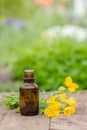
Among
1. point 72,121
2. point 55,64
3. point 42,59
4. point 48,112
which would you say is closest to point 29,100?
point 48,112

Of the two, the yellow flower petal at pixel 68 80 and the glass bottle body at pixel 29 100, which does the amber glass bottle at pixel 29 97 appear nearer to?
the glass bottle body at pixel 29 100

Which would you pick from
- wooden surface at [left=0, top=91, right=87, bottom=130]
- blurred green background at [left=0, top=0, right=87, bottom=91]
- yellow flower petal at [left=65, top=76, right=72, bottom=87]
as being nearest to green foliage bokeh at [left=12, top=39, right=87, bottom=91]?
blurred green background at [left=0, top=0, right=87, bottom=91]

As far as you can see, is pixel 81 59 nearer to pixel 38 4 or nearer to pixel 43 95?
pixel 43 95

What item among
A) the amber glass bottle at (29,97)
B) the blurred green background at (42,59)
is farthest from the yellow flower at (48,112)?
the blurred green background at (42,59)

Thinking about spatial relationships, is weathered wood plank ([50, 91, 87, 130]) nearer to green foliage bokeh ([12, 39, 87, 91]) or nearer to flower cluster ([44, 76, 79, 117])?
flower cluster ([44, 76, 79, 117])

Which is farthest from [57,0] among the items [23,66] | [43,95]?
[43,95]

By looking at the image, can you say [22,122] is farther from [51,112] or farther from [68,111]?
[68,111]

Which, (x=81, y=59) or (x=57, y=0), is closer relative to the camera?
(x=81, y=59)
